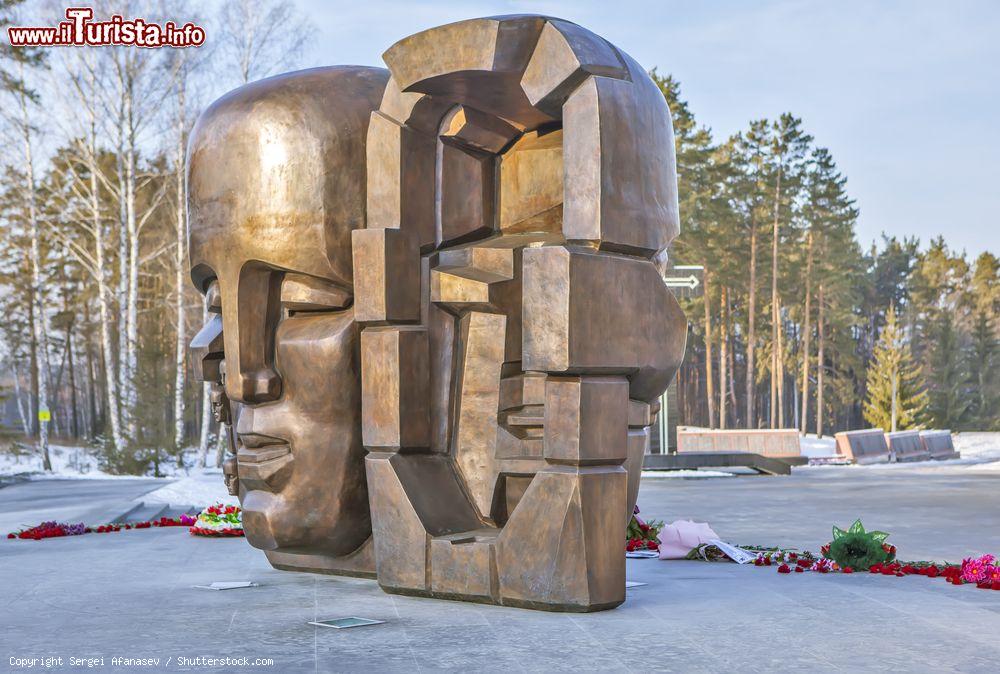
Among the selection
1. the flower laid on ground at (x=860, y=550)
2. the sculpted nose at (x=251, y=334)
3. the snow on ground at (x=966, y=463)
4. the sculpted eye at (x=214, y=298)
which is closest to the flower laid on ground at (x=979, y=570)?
the flower laid on ground at (x=860, y=550)

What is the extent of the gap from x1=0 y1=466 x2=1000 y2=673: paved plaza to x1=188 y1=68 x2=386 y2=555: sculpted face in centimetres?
67

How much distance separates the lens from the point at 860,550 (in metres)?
8.34

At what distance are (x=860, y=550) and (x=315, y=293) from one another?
480 centimetres

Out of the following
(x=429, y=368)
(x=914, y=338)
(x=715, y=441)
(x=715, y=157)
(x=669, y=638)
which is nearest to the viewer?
(x=669, y=638)

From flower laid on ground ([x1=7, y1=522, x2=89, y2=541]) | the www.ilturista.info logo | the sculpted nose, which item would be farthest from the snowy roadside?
the www.ilturista.info logo

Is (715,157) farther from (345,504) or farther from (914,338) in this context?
(345,504)

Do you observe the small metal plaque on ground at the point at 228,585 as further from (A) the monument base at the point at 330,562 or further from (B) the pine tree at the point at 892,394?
(B) the pine tree at the point at 892,394

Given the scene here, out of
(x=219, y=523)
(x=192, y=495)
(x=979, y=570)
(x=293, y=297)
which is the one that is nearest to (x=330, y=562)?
(x=293, y=297)

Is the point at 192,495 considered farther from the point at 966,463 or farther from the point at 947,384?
the point at 947,384

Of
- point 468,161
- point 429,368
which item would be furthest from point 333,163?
point 429,368

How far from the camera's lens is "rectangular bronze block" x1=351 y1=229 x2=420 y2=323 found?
6.92 metres

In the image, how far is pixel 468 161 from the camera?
750 centimetres

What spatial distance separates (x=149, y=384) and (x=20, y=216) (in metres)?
9.46

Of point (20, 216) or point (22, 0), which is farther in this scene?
point (20, 216)
